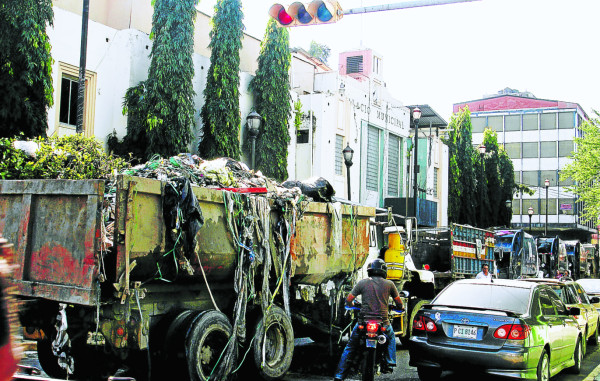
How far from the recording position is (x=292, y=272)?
8.72m

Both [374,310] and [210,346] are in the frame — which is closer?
[210,346]

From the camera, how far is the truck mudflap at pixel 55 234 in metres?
5.93

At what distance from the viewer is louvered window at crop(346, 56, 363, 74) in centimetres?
3334

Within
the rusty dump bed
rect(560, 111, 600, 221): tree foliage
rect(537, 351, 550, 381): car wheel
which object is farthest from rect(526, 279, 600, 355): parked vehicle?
rect(560, 111, 600, 221): tree foliage

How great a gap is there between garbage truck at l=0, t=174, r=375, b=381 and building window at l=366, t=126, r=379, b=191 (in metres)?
21.1

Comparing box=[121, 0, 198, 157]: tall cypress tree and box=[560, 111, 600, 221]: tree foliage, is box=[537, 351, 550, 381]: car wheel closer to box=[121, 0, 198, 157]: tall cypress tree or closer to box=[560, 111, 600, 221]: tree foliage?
box=[121, 0, 198, 157]: tall cypress tree

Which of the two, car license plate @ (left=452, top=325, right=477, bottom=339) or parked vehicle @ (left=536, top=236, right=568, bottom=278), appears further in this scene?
parked vehicle @ (left=536, top=236, right=568, bottom=278)

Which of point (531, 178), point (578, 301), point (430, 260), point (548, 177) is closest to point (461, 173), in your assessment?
point (430, 260)

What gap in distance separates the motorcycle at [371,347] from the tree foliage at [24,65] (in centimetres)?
982

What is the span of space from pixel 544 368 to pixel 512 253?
16.6 meters

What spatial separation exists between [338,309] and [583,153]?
28516mm

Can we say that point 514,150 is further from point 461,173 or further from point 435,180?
point 435,180

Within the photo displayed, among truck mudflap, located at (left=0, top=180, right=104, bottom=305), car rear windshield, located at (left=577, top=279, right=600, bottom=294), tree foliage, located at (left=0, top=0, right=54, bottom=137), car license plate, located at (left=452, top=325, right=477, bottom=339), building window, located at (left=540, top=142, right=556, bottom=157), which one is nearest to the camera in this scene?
truck mudflap, located at (left=0, top=180, right=104, bottom=305)

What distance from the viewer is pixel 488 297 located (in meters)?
8.78
